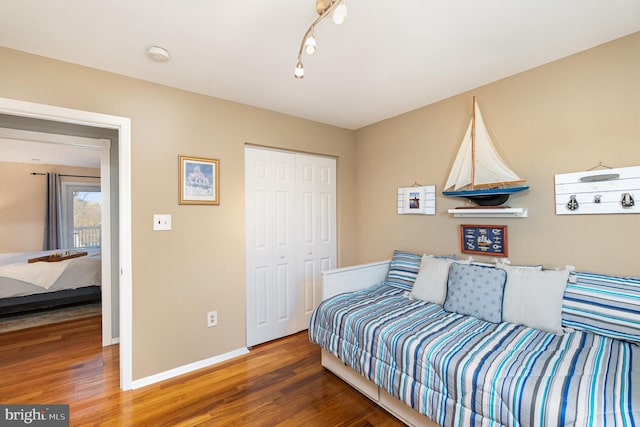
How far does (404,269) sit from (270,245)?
4.47 feet

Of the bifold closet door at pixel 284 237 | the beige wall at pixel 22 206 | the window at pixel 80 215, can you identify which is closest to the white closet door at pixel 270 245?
the bifold closet door at pixel 284 237

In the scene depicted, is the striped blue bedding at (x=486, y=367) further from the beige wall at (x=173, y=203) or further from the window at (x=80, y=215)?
the window at (x=80, y=215)

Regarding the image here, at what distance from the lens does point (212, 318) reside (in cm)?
256

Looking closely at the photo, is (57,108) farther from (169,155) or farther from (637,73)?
(637,73)

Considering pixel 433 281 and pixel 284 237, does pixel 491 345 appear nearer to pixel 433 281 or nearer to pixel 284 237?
pixel 433 281

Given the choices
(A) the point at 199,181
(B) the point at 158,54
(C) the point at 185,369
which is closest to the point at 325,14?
(B) the point at 158,54

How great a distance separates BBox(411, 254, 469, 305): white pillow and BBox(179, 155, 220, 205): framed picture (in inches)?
74.7

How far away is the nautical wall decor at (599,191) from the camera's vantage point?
5.76 ft

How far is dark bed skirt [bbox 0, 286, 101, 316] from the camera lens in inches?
140

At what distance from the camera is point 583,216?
194cm

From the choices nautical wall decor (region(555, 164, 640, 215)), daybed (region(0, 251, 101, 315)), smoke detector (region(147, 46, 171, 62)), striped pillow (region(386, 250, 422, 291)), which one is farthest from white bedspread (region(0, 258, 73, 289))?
nautical wall decor (region(555, 164, 640, 215))

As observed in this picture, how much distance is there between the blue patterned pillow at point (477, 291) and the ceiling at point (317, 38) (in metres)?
1.51

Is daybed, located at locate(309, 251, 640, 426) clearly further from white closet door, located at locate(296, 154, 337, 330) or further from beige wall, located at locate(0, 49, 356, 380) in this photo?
beige wall, located at locate(0, 49, 356, 380)

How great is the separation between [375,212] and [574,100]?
77.3 inches
